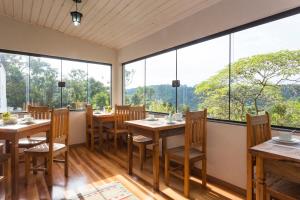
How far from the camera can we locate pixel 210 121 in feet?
9.11

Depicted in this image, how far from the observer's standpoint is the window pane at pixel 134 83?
4512 millimetres

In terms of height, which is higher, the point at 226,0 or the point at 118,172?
the point at 226,0

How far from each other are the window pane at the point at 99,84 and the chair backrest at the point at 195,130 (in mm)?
3230

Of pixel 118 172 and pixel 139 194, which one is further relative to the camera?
pixel 118 172

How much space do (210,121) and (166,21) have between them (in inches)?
72.4

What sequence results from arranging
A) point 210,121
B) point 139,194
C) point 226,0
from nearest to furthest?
point 139,194 → point 226,0 → point 210,121

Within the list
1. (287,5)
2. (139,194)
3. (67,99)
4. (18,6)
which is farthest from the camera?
(67,99)

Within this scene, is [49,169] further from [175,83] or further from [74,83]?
[74,83]

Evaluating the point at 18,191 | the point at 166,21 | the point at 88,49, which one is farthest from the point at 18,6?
the point at 18,191

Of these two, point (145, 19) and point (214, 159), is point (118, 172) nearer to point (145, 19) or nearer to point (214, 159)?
point (214, 159)

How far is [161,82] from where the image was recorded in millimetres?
3938

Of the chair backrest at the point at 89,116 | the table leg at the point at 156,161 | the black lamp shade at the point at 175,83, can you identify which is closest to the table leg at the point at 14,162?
the table leg at the point at 156,161

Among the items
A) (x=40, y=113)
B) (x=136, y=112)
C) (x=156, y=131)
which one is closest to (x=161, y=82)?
(x=136, y=112)

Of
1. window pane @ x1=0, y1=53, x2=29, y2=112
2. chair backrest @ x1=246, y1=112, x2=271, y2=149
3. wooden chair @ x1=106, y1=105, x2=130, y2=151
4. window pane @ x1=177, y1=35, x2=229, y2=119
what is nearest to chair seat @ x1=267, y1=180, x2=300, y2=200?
chair backrest @ x1=246, y1=112, x2=271, y2=149
